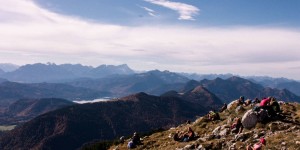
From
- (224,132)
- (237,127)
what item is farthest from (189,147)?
(237,127)

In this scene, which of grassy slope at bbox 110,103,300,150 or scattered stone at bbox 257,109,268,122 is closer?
grassy slope at bbox 110,103,300,150

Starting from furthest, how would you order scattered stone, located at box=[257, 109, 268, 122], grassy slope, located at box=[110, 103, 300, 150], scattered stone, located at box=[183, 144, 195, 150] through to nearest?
scattered stone, located at box=[183, 144, 195, 150], scattered stone, located at box=[257, 109, 268, 122], grassy slope, located at box=[110, 103, 300, 150]

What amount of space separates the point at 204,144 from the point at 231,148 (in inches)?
180

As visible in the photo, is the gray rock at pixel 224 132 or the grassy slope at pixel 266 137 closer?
the grassy slope at pixel 266 137

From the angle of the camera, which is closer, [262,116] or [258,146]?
[258,146]

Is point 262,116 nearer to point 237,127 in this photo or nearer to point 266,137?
point 237,127

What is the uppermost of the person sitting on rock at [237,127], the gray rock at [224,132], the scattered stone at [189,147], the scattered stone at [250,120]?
the scattered stone at [250,120]

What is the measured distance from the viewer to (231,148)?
1430 inches

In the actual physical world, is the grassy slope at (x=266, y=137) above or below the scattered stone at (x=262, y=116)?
below

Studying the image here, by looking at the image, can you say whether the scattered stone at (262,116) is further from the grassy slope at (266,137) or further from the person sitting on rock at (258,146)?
the person sitting on rock at (258,146)

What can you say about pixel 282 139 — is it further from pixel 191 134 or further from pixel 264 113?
pixel 191 134

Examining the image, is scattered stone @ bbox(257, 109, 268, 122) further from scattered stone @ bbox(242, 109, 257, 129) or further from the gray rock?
the gray rock

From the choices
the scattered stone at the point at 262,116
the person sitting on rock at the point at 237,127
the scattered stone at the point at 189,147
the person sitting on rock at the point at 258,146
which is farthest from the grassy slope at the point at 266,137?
the person sitting on rock at the point at 237,127

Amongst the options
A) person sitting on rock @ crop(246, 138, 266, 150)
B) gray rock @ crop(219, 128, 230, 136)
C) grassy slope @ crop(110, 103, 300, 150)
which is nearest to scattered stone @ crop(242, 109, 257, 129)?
grassy slope @ crop(110, 103, 300, 150)
